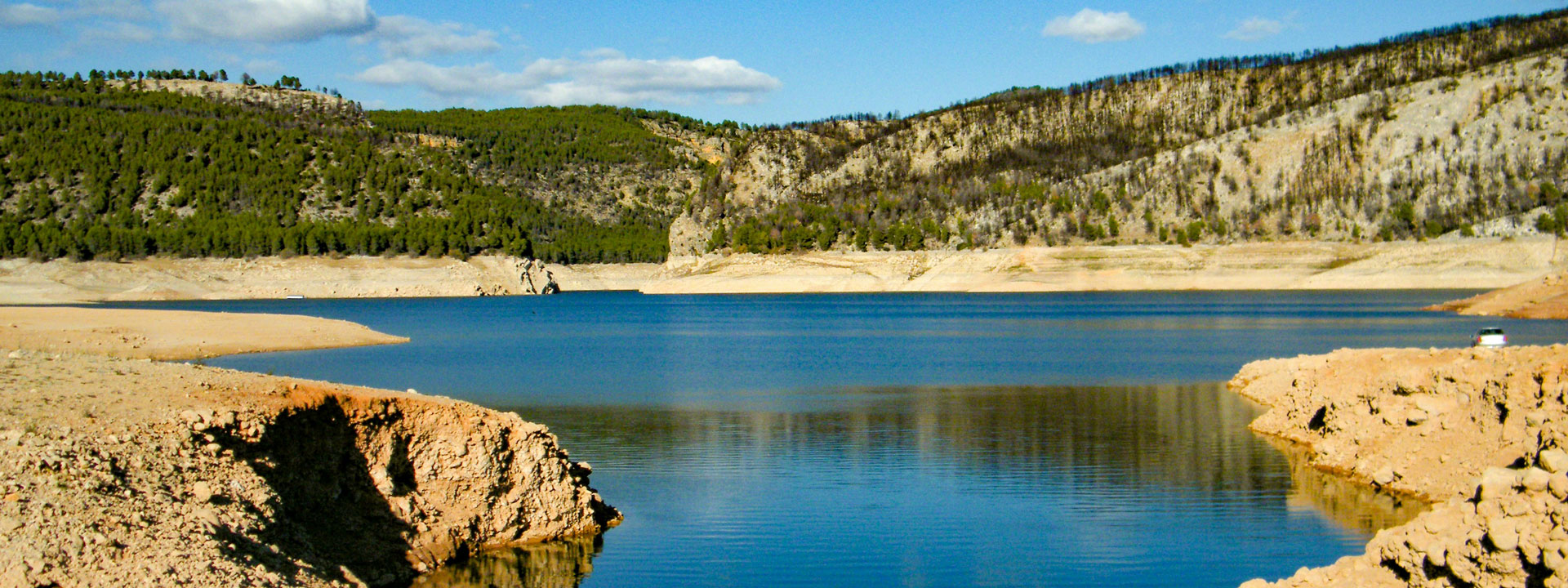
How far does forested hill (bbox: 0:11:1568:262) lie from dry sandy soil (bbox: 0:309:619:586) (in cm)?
10479

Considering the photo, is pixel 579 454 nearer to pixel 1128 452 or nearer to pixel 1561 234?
pixel 1128 452

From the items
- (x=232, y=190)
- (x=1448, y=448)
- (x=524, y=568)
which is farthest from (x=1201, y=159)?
(x=524, y=568)

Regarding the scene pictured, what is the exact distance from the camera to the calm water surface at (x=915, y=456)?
39.2 feet

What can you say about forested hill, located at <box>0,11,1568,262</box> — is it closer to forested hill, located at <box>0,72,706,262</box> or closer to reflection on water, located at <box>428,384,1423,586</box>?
forested hill, located at <box>0,72,706,262</box>

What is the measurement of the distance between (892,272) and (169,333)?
85.2 m

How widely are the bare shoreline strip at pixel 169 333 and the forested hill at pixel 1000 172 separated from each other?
76.8 meters

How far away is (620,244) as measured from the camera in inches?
6821

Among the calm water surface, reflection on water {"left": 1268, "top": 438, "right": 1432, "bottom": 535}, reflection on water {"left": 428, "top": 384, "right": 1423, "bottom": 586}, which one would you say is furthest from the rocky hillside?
reflection on water {"left": 1268, "top": 438, "right": 1432, "bottom": 535}

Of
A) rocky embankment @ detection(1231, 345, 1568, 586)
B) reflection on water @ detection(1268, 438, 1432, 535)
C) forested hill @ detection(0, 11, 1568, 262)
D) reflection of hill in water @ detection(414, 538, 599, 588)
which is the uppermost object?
forested hill @ detection(0, 11, 1568, 262)

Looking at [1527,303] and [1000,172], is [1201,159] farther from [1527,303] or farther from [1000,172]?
[1527,303]

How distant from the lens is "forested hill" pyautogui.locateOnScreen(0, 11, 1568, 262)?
11062 cm

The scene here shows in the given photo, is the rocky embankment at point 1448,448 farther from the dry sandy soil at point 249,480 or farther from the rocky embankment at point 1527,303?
the rocky embankment at point 1527,303

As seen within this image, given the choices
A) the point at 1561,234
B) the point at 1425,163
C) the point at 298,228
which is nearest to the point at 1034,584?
the point at 1561,234

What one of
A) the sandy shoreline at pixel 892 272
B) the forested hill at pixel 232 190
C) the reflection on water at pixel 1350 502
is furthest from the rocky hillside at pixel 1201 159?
the reflection on water at pixel 1350 502
